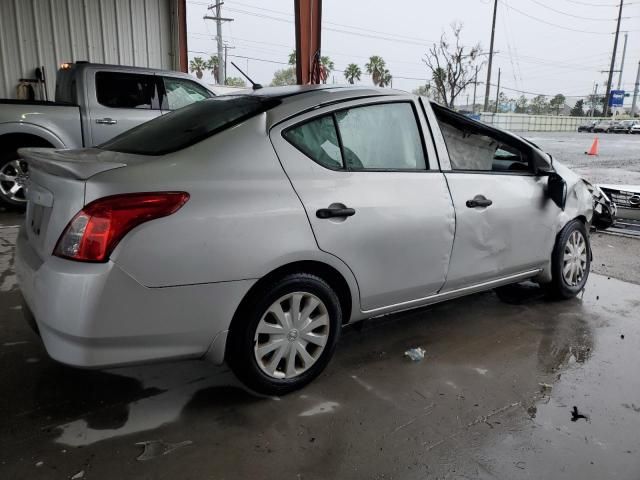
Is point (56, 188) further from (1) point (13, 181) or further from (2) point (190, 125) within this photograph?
(1) point (13, 181)

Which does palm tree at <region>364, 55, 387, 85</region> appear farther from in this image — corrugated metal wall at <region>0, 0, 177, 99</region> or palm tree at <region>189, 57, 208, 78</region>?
corrugated metal wall at <region>0, 0, 177, 99</region>

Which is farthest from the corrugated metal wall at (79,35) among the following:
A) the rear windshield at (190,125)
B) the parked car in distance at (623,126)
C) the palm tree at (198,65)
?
the palm tree at (198,65)

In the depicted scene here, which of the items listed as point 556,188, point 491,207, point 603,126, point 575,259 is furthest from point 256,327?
point 603,126

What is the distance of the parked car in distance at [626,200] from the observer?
659 cm

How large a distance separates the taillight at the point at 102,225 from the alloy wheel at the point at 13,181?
18.7 ft

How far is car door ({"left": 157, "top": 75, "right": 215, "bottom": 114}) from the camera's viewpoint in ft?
23.7

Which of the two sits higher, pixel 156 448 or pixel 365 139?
pixel 365 139

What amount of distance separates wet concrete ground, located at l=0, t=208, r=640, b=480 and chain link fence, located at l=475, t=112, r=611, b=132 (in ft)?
131

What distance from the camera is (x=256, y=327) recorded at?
2467 millimetres

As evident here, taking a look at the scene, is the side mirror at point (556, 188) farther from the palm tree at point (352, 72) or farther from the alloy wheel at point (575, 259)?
the palm tree at point (352, 72)

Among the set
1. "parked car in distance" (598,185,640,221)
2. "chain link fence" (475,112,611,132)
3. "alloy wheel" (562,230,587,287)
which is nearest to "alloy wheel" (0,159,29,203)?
"alloy wheel" (562,230,587,287)

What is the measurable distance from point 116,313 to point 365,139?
1562 mm

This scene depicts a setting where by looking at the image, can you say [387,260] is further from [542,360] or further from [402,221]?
[542,360]

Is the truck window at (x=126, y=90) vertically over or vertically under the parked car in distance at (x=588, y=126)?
over
